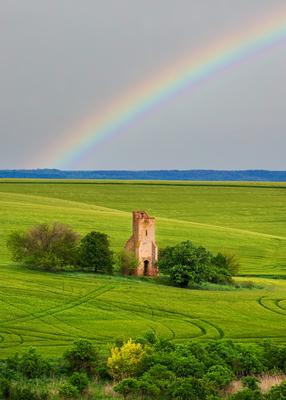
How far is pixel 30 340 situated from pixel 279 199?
5541 inches

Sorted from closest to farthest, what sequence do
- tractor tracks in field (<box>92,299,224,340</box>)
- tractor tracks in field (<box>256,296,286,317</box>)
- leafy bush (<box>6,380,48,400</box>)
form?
leafy bush (<box>6,380,48,400</box>) → tractor tracks in field (<box>92,299,224,340</box>) → tractor tracks in field (<box>256,296,286,317</box>)

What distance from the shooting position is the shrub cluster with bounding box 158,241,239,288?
87500 millimetres

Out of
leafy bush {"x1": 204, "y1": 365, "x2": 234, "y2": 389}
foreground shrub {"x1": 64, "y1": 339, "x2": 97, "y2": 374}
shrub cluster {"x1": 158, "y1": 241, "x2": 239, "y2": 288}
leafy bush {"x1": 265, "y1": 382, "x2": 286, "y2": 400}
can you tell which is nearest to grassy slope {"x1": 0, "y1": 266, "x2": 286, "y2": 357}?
shrub cluster {"x1": 158, "y1": 241, "x2": 239, "y2": 288}

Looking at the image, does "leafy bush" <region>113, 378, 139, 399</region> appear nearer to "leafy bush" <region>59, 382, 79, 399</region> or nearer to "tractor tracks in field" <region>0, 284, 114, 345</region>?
"leafy bush" <region>59, 382, 79, 399</region>

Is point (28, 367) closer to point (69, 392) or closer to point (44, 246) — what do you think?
point (69, 392)

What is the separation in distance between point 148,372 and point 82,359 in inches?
183

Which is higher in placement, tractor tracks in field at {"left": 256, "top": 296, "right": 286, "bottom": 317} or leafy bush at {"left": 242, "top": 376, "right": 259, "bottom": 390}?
leafy bush at {"left": 242, "top": 376, "right": 259, "bottom": 390}

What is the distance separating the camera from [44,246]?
298 ft

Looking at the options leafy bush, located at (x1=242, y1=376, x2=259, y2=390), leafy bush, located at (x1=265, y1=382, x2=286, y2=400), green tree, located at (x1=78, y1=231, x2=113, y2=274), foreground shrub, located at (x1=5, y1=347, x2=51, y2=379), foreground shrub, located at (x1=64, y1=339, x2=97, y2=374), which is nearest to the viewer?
leafy bush, located at (x1=265, y1=382, x2=286, y2=400)

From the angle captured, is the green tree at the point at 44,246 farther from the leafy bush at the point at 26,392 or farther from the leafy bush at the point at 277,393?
the leafy bush at the point at 277,393

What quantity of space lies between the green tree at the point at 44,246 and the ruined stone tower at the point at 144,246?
23.7 ft

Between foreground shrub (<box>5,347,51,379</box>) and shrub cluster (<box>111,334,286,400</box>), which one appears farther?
foreground shrub (<box>5,347,51,379</box>)

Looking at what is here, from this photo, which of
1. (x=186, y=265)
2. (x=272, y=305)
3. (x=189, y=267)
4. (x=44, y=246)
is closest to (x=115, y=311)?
(x=272, y=305)

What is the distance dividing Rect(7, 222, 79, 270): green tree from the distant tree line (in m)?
37.5
